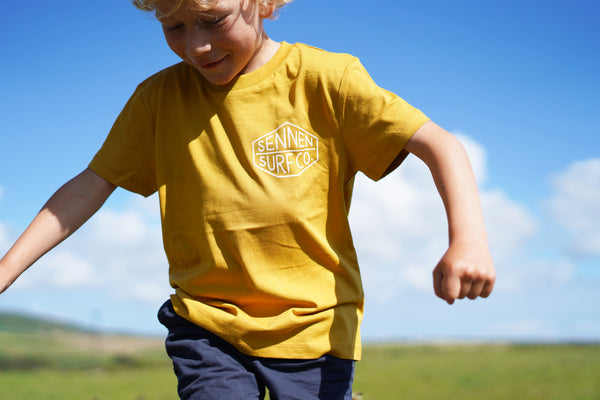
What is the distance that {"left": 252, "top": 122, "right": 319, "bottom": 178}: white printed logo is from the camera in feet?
7.48

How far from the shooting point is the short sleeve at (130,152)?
2.57 metres

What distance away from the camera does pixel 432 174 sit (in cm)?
210

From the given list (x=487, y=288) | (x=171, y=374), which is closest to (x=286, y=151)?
(x=487, y=288)

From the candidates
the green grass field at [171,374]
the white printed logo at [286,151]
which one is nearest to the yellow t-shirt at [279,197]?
the white printed logo at [286,151]

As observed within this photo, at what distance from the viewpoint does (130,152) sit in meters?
2.58

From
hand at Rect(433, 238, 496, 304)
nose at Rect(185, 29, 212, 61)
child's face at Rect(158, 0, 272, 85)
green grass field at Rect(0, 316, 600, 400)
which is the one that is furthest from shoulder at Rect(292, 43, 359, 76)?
green grass field at Rect(0, 316, 600, 400)

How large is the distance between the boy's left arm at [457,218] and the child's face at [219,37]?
74 centimetres

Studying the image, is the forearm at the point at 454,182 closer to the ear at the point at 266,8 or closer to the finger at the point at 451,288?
the finger at the point at 451,288

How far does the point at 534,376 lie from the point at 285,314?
1948cm

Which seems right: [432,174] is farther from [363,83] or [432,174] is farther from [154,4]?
[154,4]

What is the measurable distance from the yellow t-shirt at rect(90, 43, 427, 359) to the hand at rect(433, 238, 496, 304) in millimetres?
583

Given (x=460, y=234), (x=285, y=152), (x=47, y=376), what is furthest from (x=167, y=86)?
(x=47, y=376)

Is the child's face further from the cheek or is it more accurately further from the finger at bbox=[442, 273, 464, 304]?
the finger at bbox=[442, 273, 464, 304]

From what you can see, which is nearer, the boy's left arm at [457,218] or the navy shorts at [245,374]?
the boy's left arm at [457,218]
